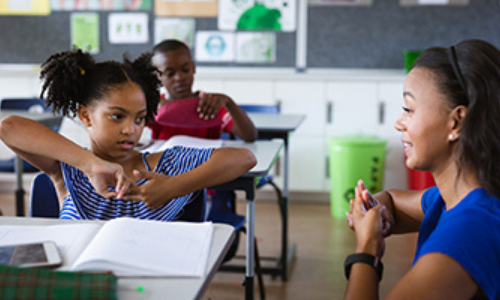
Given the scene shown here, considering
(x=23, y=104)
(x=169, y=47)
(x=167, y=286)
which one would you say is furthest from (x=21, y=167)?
(x=167, y=286)

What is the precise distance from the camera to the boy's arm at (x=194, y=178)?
1.48 metres

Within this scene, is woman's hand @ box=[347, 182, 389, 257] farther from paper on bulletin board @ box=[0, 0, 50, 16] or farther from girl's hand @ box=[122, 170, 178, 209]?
paper on bulletin board @ box=[0, 0, 50, 16]

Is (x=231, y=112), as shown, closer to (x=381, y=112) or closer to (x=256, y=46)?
(x=381, y=112)

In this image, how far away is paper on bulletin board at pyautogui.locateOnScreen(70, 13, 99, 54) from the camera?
187 inches

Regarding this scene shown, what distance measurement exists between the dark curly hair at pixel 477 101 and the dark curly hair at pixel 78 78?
3.01 feet

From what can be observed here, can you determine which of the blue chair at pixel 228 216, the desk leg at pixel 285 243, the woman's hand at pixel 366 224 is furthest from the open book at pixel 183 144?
the woman's hand at pixel 366 224

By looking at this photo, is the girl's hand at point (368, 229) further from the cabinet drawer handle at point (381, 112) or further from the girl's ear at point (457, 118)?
the cabinet drawer handle at point (381, 112)

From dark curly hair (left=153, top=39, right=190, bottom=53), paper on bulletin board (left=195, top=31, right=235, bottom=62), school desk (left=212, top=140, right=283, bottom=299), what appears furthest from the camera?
paper on bulletin board (left=195, top=31, right=235, bottom=62)

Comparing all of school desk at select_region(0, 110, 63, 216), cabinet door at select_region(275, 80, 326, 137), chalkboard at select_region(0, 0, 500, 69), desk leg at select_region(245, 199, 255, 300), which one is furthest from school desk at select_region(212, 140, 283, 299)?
chalkboard at select_region(0, 0, 500, 69)

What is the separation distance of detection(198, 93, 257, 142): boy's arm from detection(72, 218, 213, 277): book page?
4.24 feet

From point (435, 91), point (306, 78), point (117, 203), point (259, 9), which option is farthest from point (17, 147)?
point (259, 9)

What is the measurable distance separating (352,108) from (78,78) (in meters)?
2.87

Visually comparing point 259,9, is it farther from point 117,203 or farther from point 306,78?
point 117,203

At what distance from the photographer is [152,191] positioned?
149 centimetres
